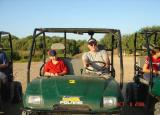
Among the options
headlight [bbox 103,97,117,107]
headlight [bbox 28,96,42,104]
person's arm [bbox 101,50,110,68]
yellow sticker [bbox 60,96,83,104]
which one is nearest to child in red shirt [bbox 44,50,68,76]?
person's arm [bbox 101,50,110,68]

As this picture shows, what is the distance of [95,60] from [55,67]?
745 mm

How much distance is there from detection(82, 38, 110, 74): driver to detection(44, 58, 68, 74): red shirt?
15.2 inches

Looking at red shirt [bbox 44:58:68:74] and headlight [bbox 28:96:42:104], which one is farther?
red shirt [bbox 44:58:68:74]

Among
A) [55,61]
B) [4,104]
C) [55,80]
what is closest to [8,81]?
[4,104]

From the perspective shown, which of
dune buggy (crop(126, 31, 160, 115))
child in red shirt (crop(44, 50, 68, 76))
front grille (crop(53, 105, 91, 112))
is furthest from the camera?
child in red shirt (crop(44, 50, 68, 76))

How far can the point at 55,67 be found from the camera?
7641 mm

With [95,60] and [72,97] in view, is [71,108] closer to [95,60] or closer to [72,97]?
[72,97]

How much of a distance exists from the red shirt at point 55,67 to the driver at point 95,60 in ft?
1.26

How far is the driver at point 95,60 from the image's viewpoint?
301 inches

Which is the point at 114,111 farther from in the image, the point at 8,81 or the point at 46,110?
the point at 8,81

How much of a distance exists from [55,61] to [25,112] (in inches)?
66.2

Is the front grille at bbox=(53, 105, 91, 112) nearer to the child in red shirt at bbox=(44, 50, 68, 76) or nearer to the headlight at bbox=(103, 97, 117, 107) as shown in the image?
the headlight at bbox=(103, 97, 117, 107)

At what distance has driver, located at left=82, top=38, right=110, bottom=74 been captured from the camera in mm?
7637

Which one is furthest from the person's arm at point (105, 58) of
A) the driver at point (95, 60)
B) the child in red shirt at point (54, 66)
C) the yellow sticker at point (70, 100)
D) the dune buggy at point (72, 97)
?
the yellow sticker at point (70, 100)
